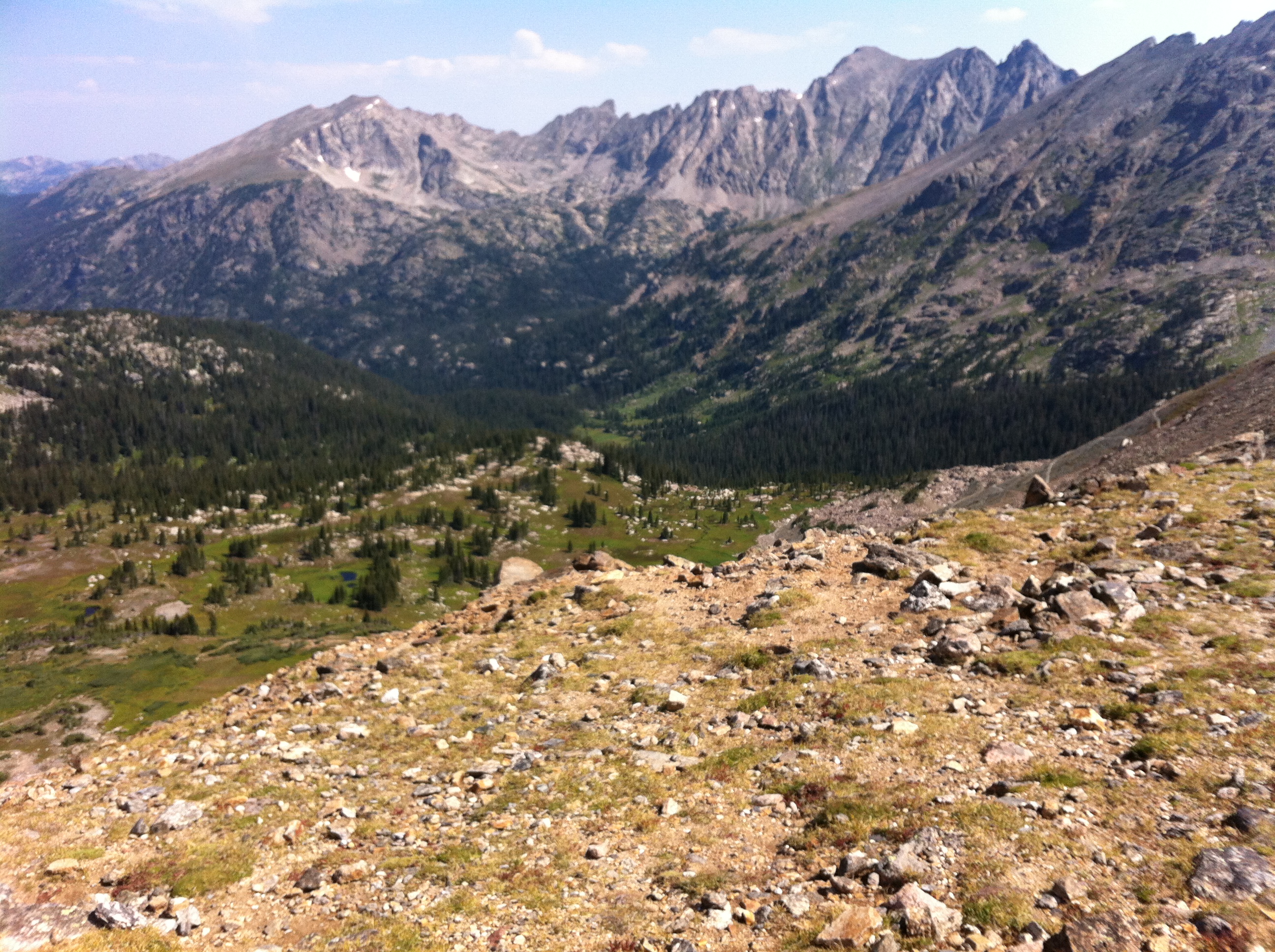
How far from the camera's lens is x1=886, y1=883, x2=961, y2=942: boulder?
10.5 metres

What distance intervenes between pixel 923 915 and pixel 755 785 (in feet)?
19.5

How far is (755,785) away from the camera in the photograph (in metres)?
16.3

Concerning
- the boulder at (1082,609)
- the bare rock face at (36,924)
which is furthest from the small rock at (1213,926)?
the bare rock face at (36,924)

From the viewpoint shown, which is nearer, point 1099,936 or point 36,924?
point 1099,936

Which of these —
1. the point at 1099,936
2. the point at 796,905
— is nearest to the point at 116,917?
the point at 796,905

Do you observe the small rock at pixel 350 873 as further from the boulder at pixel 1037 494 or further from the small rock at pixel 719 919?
the boulder at pixel 1037 494

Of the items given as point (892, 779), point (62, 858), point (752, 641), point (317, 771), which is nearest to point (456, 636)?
point (317, 771)

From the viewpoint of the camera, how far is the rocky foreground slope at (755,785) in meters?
11.7

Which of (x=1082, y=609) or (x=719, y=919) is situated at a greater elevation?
(x=1082, y=609)

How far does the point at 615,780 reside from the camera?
1738cm

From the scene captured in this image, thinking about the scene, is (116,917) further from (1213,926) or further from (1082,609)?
(1082,609)

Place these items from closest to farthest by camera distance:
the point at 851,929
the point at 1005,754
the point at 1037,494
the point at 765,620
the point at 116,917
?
the point at 851,929, the point at 116,917, the point at 1005,754, the point at 765,620, the point at 1037,494

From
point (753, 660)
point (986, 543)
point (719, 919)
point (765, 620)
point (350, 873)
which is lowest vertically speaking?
point (765, 620)

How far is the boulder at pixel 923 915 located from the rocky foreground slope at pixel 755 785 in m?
0.05
